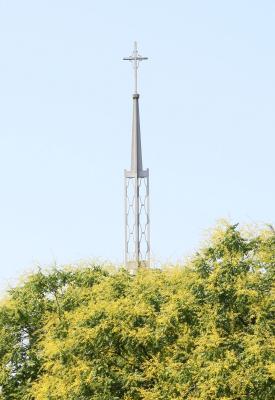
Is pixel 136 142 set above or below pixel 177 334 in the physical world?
above

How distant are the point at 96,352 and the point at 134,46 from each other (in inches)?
918

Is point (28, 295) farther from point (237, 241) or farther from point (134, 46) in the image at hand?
point (134, 46)

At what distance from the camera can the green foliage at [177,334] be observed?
38500mm

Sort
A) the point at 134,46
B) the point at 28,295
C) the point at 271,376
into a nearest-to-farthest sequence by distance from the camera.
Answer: the point at 271,376, the point at 28,295, the point at 134,46

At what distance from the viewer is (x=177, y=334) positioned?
4078cm

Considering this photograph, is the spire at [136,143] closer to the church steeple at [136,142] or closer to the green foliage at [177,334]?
the church steeple at [136,142]

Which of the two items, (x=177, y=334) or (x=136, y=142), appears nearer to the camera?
(x=177, y=334)

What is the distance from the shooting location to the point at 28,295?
47500 mm

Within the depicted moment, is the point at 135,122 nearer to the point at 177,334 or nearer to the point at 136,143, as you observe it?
the point at 136,143

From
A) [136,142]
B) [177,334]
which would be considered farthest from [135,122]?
[177,334]

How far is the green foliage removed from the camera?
3850 centimetres

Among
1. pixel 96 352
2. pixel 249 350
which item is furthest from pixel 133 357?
pixel 249 350

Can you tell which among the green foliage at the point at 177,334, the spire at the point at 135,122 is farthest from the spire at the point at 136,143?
the green foliage at the point at 177,334

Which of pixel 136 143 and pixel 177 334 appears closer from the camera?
pixel 177 334
